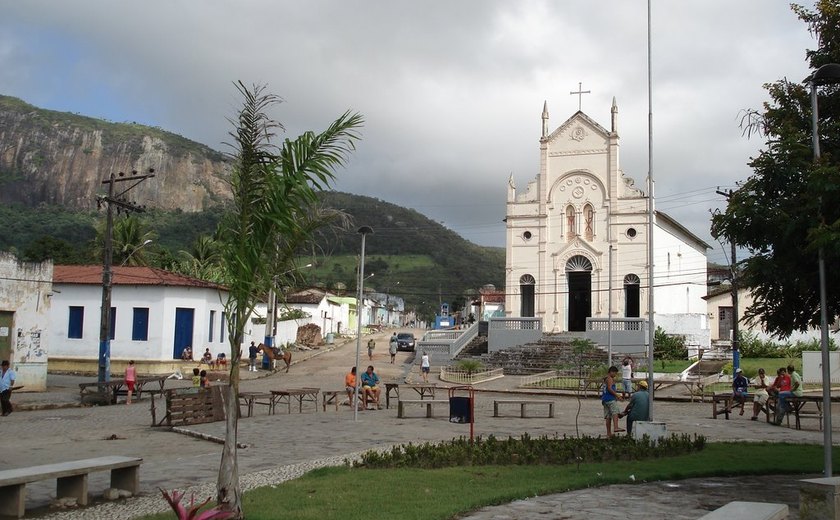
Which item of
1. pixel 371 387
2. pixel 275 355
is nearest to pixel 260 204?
pixel 371 387

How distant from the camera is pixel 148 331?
3712cm

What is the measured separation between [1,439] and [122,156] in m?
164

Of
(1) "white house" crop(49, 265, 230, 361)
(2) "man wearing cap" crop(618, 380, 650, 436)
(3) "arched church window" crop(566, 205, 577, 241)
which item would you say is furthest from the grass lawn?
(3) "arched church window" crop(566, 205, 577, 241)

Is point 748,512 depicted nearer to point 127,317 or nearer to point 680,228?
point 127,317

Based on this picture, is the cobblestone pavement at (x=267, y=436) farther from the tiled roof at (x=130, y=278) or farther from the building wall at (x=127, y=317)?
the tiled roof at (x=130, y=278)

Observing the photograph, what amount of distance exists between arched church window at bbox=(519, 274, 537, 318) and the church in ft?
0.21

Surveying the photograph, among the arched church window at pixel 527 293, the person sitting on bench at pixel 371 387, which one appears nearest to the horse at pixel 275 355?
the arched church window at pixel 527 293

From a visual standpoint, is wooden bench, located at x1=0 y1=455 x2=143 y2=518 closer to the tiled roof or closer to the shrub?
the shrub

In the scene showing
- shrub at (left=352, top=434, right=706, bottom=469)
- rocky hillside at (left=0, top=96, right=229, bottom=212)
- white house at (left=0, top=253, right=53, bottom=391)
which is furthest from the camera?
rocky hillside at (left=0, top=96, right=229, bottom=212)

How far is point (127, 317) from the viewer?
37.2 meters

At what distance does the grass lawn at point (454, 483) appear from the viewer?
8141mm

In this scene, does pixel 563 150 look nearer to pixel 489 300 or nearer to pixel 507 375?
pixel 507 375

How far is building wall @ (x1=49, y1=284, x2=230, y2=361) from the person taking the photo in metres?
37.0

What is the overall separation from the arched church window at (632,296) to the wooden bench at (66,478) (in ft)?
136
